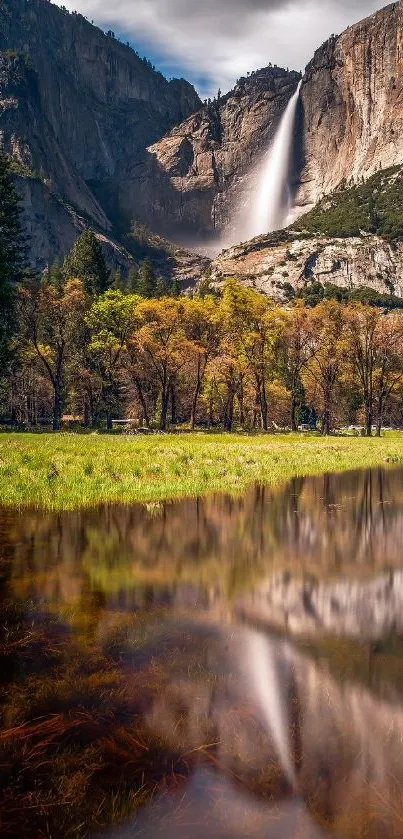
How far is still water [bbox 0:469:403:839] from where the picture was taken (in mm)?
3439

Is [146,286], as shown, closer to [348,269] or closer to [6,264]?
[6,264]

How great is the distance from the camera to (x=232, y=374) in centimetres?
5984

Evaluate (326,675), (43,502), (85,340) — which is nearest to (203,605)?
(326,675)

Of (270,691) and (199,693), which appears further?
(270,691)

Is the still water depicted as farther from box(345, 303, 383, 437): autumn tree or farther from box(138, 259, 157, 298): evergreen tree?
box(138, 259, 157, 298): evergreen tree

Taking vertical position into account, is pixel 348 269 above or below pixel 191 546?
above

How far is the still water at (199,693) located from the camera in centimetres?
344

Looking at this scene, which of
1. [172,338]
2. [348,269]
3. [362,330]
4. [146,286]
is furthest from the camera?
[348,269]

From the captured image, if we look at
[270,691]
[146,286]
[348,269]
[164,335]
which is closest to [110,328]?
[164,335]

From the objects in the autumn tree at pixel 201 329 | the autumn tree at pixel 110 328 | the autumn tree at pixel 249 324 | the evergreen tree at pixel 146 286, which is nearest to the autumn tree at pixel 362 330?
the autumn tree at pixel 249 324

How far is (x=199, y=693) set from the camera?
15.8 feet

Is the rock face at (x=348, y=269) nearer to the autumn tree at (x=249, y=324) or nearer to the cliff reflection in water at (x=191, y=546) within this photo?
the autumn tree at (x=249, y=324)

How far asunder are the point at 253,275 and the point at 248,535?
632 ft

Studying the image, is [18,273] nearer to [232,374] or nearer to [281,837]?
[232,374]
